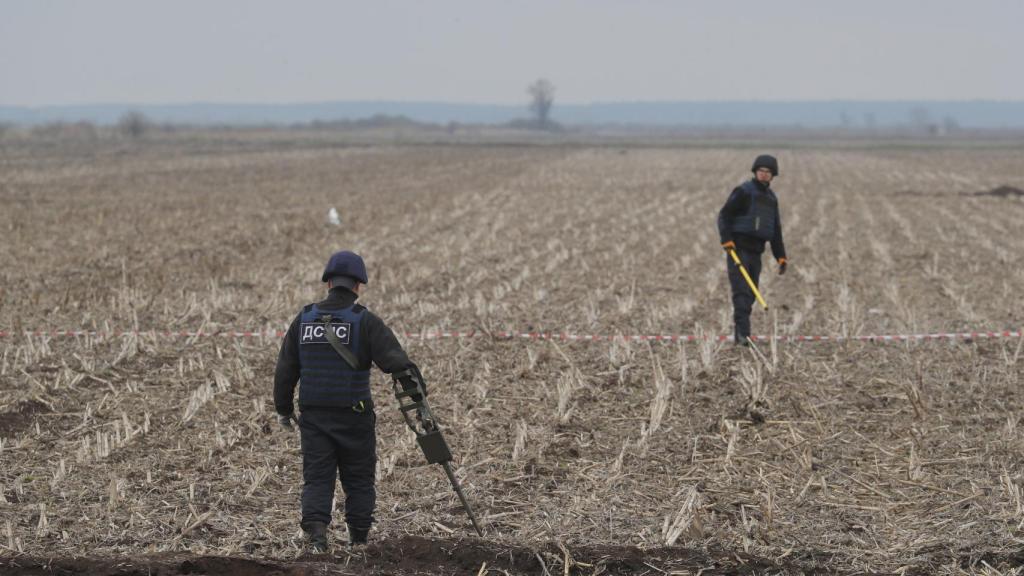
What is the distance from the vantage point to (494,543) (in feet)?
20.2

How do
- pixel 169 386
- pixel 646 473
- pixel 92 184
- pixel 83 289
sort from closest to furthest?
pixel 646 473
pixel 169 386
pixel 83 289
pixel 92 184

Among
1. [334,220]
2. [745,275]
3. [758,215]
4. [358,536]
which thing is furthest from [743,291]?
[334,220]

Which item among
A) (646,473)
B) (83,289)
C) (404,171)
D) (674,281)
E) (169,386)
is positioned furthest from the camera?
(404,171)

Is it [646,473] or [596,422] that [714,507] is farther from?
[596,422]

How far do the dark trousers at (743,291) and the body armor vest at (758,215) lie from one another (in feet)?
0.86

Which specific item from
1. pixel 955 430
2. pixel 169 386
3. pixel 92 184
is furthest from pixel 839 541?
pixel 92 184

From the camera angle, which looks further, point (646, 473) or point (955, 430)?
point (955, 430)

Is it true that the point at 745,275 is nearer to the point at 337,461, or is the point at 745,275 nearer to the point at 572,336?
the point at 572,336

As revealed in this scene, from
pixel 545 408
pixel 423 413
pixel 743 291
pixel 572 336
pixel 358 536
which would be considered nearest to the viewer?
pixel 423 413

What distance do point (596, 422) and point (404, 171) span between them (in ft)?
125

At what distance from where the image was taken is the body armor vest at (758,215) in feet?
37.8

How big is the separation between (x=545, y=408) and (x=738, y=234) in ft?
10.5

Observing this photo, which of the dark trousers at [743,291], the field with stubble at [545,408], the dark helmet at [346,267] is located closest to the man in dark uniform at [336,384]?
the dark helmet at [346,267]

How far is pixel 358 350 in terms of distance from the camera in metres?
6.34
